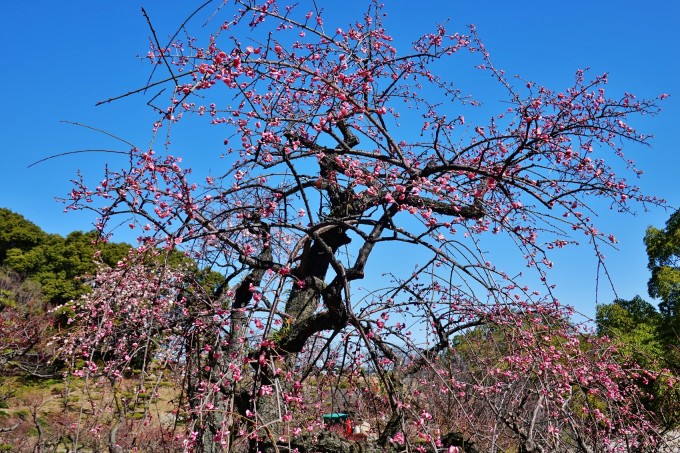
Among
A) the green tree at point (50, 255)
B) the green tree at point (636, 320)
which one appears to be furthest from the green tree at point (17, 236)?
the green tree at point (636, 320)

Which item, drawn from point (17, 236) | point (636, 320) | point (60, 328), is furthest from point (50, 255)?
point (636, 320)

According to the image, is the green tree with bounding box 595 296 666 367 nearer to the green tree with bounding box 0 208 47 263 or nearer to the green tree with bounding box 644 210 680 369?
the green tree with bounding box 644 210 680 369

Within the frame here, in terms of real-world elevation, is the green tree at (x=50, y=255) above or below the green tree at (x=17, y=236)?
below

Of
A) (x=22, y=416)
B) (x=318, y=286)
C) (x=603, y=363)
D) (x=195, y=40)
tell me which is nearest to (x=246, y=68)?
(x=195, y=40)

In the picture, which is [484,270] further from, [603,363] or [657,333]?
[657,333]

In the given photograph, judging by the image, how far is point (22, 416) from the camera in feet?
33.4

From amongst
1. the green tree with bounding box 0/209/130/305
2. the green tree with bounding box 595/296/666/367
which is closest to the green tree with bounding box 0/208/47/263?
the green tree with bounding box 0/209/130/305

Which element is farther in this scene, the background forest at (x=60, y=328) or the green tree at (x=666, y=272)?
the green tree at (x=666, y=272)

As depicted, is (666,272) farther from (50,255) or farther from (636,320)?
(50,255)

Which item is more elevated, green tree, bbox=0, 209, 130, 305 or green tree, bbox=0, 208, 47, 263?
green tree, bbox=0, 208, 47, 263

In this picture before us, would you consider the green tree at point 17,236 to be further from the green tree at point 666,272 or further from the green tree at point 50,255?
the green tree at point 666,272

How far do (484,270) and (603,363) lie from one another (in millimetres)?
3388

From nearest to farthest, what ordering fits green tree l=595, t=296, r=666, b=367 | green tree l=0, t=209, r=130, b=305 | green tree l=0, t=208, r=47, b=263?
green tree l=595, t=296, r=666, b=367
green tree l=0, t=209, r=130, b=305
green tree l=0, t=208, r=47, b=263

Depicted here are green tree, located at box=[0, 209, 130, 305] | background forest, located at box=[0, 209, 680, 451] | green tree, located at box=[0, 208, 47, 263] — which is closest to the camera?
background forest, located at box=[0, 209, 680, 451]
